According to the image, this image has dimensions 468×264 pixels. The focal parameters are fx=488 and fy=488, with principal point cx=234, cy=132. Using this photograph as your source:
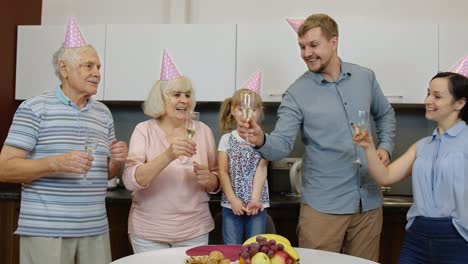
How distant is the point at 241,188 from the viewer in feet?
7.77

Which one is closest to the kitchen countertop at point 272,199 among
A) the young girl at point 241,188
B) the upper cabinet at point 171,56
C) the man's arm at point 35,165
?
the young girl at point 241,188

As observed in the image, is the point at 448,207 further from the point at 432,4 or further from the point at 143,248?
the point at 432,4

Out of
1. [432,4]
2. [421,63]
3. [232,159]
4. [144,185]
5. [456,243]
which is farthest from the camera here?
[432,4]

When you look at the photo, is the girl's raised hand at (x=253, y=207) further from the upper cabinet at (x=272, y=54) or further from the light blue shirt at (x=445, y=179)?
the upper cabinet at (x=272, y=54)

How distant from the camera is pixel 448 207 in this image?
71.1 inches

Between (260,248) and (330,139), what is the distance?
843mm

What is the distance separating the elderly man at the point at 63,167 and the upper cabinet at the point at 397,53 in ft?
5.33

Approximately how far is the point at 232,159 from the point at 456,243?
1053 mm

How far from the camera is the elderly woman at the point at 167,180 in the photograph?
2051mm

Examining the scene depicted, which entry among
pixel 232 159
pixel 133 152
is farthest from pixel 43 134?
pixel 232 159

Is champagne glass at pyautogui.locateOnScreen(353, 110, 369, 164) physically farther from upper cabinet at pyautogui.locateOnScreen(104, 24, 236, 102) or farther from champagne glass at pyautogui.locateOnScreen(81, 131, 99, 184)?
upper cabinet at pyautogui.locateOnScreen(104, 24, 236, 102)

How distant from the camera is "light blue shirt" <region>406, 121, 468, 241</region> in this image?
1801 mm

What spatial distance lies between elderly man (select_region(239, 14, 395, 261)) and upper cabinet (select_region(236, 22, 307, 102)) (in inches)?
30.8

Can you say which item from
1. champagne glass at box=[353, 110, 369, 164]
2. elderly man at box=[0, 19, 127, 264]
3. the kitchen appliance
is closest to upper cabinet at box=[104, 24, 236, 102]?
the kitchen appliance
